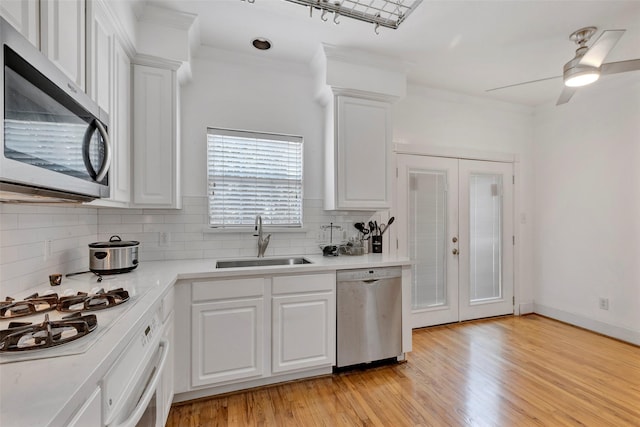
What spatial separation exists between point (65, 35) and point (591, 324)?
4980mm

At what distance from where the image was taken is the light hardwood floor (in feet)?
6.06

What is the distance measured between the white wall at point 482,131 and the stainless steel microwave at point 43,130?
9.19 feet

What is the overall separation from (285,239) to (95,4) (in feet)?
6.67

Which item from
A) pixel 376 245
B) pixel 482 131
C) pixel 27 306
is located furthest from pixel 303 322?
pixel 482 131

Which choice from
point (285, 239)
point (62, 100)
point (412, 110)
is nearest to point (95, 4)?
point (62, 100)

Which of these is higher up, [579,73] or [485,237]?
[579,73]

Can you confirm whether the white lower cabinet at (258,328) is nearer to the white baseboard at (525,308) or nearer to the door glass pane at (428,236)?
the door glass pane at (428,236)

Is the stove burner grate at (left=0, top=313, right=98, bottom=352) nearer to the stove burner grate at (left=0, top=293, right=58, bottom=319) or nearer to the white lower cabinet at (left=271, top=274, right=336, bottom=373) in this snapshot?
the stove burner grate at (left=0, top=293, right=58, bottom=319)

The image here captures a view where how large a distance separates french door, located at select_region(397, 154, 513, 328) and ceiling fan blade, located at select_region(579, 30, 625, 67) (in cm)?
157

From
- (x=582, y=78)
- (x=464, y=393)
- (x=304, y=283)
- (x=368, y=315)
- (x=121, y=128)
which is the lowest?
(x=464, y=393)

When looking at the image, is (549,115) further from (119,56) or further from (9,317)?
(9,317)

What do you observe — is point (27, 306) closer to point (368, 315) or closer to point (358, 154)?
point (368, 315)

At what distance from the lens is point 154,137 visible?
2150 millimetres

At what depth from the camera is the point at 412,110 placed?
333cm
